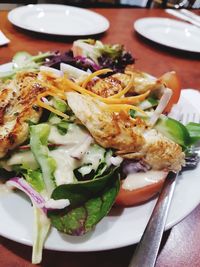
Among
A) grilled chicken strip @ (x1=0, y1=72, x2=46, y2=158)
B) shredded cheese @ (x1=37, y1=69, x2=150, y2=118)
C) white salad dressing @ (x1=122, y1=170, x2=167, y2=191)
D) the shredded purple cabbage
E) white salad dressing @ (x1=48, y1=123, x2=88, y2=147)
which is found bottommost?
the shredded purple cabbage

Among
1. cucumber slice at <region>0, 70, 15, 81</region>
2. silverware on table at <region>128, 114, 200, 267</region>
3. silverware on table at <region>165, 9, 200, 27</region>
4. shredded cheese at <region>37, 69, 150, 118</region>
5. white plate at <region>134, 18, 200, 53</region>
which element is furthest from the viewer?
silverware on table at <region>165, 9, 200, 27</region>

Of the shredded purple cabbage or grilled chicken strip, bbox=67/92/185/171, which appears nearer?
grilled chicken strip, bbox=67/92/185/171

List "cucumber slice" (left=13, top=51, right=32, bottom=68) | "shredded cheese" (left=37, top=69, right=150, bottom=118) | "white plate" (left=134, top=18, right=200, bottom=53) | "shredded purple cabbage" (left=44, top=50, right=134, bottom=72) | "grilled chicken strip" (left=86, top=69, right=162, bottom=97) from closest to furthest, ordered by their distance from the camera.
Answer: "shredded cheese" (left=37, top=69, right=150, bottom=118) → "grilled chicken strip" (left=86, top=69, right=162, bottom=97) → "cucumber slice" (left=13, top=51, right=32, bottom=68) → "shredded purple cabbage" (left=44, top=50, right=134, bottom=72) → "white plate" (left=134, top=18, right=200, bottom=53)

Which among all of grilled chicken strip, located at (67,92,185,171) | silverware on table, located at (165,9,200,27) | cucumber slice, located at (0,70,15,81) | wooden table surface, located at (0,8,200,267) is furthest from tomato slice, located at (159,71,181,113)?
silverware on table, located at (165,9,200,27)

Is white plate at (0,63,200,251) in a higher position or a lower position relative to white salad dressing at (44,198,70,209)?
lower

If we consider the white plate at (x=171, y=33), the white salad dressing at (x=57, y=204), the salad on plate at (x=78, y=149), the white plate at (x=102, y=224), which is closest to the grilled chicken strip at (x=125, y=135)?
the salad on plate at (x=78, y=149)

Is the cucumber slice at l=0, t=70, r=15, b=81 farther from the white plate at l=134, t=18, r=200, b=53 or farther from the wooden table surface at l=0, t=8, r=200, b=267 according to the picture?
the white plate at l=134, t=18, r=200, b=53
